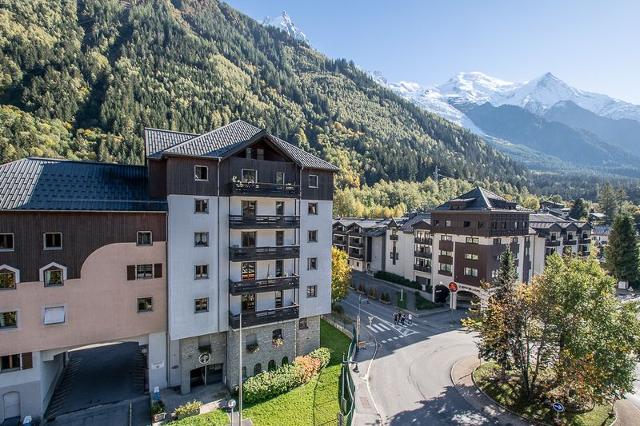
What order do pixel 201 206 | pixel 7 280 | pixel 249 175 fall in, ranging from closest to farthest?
pixel 7 280 < pixel 201 206 < pixel 249 175

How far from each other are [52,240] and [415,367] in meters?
36.0

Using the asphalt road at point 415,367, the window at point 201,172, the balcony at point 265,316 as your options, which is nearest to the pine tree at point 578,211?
the asphalt road at point 415,367

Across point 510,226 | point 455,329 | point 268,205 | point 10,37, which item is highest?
point 10,37

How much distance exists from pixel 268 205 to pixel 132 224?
1225 centimetres

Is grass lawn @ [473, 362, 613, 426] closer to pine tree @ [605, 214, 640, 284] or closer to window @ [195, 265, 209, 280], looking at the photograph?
window @ [195, 265, 209, 280]

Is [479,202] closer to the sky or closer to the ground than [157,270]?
closer to the sky

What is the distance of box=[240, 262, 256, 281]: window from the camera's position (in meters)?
33.7

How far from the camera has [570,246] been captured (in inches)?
2958

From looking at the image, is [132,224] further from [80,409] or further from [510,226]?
[510,226]

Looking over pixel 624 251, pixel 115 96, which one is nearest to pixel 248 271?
pixel 624 251

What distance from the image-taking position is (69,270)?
2712 centimetres

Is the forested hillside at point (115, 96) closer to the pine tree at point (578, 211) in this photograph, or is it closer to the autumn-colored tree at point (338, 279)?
the pine tree at point (578, 211)

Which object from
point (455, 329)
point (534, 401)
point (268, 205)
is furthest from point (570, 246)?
point (268, 205)

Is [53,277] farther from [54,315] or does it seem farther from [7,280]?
[54,315]
